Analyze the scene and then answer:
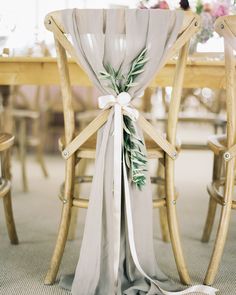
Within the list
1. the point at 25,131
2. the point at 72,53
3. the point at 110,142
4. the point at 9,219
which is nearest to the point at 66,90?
the point at 72,53

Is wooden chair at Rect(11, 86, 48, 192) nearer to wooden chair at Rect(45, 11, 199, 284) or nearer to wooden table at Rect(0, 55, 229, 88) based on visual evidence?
wooden table at Rect(0, 55, 229, 88)

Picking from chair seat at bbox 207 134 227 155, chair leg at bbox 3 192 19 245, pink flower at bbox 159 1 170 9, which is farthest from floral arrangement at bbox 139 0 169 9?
chair leg at bbox 3 192 19 245

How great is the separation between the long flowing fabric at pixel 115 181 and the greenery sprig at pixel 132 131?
0.06ft

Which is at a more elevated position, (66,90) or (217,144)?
(66,90)

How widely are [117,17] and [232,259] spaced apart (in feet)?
3.76

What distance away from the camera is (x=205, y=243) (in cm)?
241

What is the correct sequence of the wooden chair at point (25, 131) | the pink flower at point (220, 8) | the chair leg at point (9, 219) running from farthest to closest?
the wooden chair at point (25, 131), the pink flower at point (220, 8), the chair leg at point (9, 219)

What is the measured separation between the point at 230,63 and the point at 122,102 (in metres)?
0.43

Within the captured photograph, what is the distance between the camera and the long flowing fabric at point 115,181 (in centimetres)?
175

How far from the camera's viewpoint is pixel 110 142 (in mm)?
1805

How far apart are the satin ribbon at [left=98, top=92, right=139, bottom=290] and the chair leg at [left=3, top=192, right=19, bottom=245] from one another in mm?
669

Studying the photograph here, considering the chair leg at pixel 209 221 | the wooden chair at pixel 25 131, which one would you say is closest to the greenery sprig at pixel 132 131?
the chair leg at pixel 209 221

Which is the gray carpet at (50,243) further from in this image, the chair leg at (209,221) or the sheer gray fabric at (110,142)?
the sheer gray fabric at (110,142)

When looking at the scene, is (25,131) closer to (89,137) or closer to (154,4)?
(154,4)
